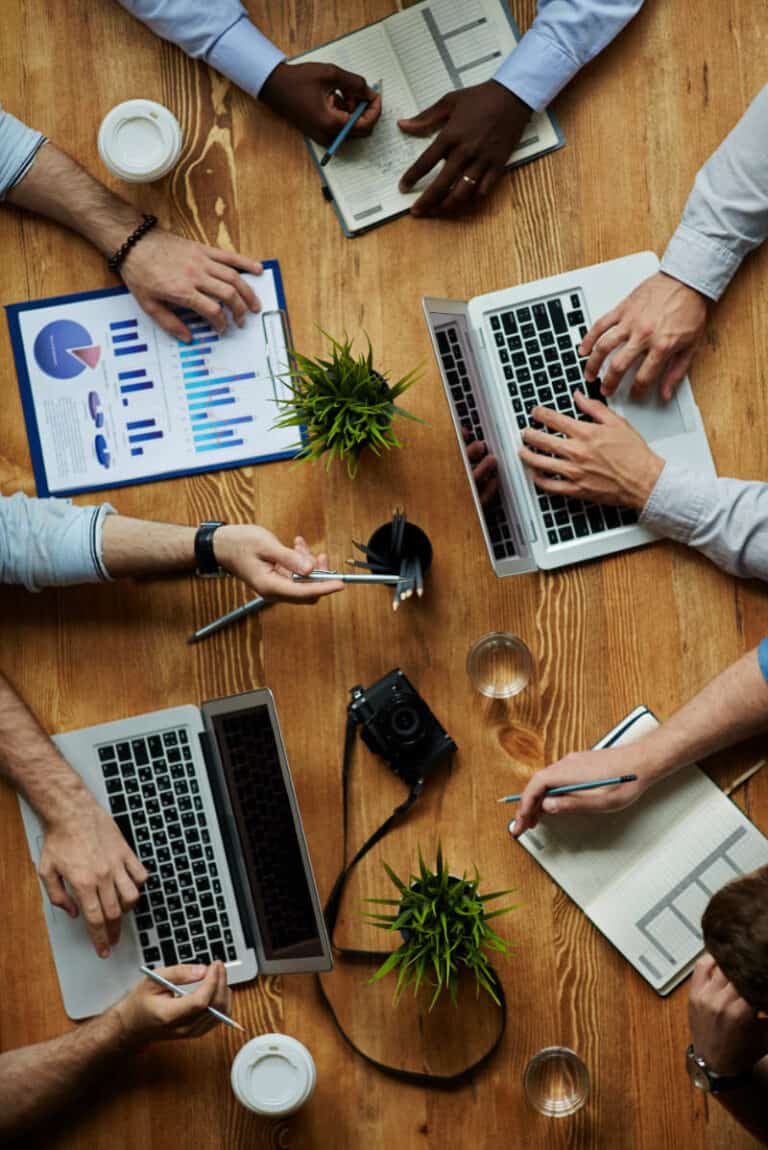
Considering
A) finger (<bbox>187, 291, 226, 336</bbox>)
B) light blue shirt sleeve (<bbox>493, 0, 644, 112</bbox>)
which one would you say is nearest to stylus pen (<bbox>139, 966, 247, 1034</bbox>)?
finger (<bbox>187, 291, 226, 336</bbox>)

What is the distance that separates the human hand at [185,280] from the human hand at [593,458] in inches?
21.9

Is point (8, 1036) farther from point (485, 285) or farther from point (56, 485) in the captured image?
point (485, 285)

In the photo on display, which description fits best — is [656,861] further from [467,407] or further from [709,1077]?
[467,407]

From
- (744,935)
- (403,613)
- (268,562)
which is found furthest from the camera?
(403,613)

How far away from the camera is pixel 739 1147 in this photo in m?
1.75

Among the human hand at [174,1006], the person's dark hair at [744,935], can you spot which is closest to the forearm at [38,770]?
the human hand at [174,1006]

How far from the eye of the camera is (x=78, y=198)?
1.85 meters

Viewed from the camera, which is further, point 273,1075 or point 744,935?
point 273,1075

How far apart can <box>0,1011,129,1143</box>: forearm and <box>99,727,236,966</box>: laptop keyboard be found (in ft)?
0.44

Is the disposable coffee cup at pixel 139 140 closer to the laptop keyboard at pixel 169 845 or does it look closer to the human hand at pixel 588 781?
the laptop keyboard at pixel 169 845

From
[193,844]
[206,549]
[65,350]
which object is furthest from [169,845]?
[65,350]

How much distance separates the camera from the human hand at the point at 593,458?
176 cm

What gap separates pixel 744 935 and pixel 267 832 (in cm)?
76

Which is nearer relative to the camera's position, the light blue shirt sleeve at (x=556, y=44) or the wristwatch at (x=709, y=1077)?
the wristwatch at (x=709, y=1077)
